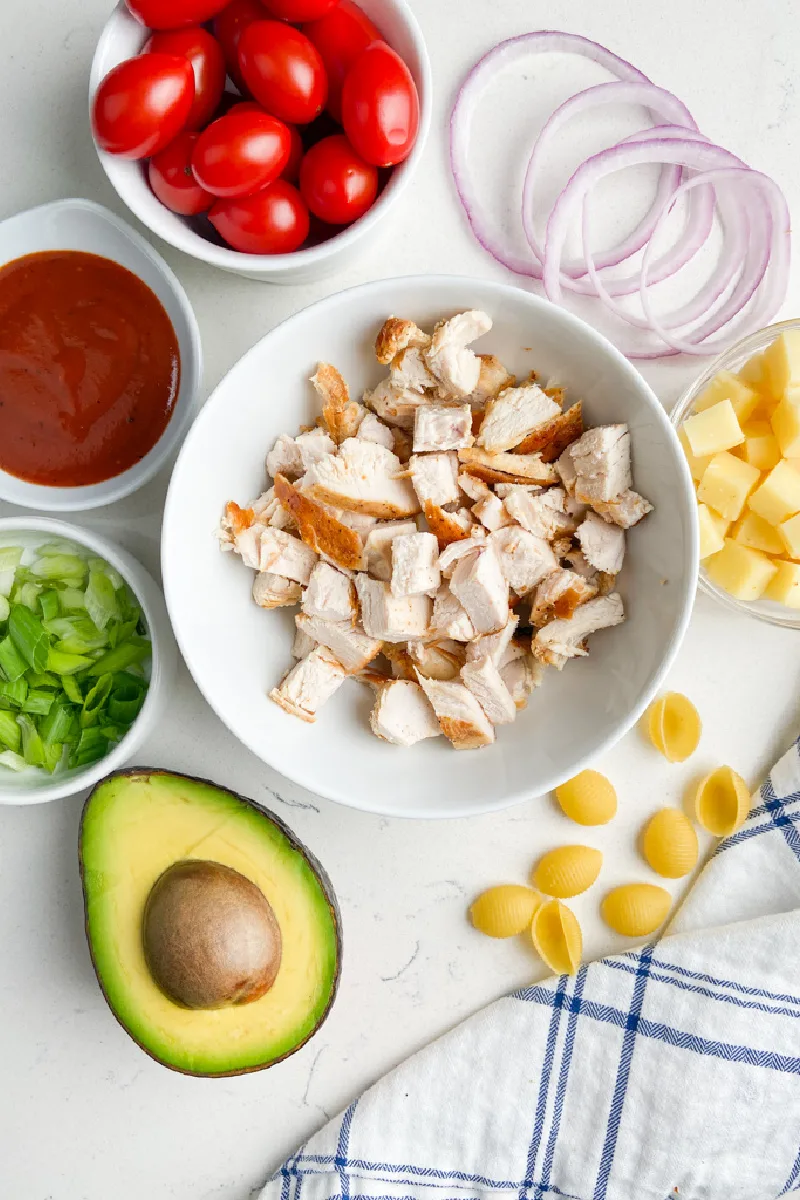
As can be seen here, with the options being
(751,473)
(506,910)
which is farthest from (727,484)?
(506,910)

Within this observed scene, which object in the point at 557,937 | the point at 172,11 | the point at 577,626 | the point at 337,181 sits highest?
the point at 172,11

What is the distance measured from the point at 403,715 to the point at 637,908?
0.55 meters

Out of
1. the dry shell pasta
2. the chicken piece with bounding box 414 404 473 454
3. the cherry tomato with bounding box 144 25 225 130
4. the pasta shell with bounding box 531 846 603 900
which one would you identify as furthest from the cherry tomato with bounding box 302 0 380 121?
the pasta shell with bounding box 531 846 603 900

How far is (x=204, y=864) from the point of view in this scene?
4.61ft

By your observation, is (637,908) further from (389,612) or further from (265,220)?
(265,220)

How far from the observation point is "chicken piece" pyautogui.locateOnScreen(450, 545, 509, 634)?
4.00 feet

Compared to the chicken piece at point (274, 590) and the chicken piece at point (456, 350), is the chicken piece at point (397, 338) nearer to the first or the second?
the chicken piece at point (456, 350)

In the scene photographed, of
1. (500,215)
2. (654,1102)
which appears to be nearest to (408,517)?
(500,215)

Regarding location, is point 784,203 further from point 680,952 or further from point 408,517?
point 680,952

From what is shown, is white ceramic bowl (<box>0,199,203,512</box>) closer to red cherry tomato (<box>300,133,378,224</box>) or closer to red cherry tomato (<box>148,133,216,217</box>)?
red cherry tomato (<box>148,133,216,217</box>)

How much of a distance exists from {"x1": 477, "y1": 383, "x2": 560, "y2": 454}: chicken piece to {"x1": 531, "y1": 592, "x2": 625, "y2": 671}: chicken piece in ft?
0.77

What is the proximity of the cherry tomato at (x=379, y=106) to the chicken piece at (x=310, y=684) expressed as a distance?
0.66m

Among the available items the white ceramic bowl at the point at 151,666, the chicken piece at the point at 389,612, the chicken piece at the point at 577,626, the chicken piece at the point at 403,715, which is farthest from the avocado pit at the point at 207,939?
the chicken piece at the point at 577,626

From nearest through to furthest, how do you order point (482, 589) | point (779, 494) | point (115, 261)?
1. point (482, 589)
2. point (779, 494)
3. point (115, 261)
